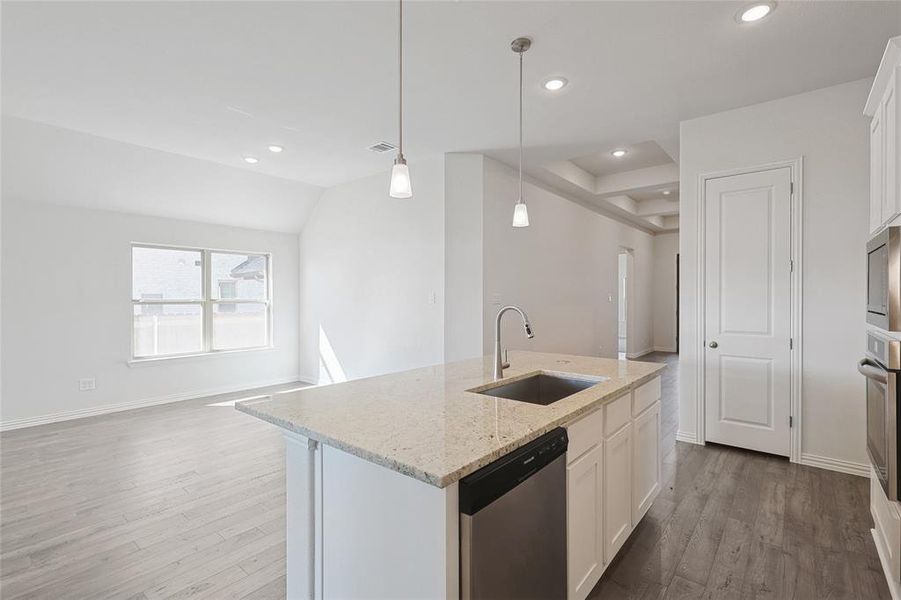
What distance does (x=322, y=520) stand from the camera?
4.76 feet

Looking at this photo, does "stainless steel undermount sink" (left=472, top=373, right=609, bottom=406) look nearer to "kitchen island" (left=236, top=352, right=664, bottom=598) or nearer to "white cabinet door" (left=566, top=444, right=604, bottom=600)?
"kitchen island" (left=236, top=352, right=664, bottom=598)

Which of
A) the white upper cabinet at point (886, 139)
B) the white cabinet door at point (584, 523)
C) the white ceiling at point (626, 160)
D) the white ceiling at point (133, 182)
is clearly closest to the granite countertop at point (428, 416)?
the white cabinet door at point (584, 523)

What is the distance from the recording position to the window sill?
4996 mm

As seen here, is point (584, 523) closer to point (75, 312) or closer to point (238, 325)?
point (75, 312)

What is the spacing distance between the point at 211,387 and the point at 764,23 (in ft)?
21.3

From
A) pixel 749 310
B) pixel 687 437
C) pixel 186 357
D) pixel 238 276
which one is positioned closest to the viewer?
pixel 749 310

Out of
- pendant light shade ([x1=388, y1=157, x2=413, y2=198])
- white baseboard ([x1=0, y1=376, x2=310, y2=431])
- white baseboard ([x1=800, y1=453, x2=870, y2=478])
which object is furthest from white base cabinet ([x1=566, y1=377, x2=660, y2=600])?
white baseboard ([x1=0, y1=376, x2=310, y2=431])

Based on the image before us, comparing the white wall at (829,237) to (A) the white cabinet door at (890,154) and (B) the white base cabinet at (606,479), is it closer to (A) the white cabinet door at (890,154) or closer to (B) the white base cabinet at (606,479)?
(A) the white cabinet door at (890,154)

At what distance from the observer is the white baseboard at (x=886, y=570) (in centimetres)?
166

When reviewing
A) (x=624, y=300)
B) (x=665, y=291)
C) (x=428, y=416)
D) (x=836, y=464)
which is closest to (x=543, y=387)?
(x=428, y=416)

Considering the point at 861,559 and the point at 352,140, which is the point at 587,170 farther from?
the point at 861,559

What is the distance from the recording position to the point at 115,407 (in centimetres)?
480

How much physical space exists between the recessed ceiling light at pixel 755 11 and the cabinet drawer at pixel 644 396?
199 centimetres

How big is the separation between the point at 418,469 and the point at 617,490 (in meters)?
1.28
